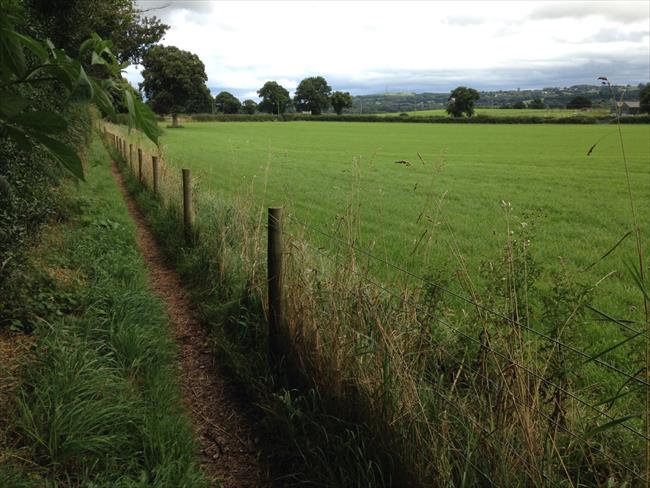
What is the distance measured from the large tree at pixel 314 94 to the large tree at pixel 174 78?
73.9m

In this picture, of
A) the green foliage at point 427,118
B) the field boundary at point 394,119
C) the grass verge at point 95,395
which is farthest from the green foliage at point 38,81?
the field boundary at point 394,119

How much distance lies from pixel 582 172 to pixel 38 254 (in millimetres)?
24835

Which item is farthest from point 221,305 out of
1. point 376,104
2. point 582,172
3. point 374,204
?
point 376,104

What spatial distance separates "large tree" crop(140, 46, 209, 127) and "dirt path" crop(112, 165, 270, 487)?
61.8 metres

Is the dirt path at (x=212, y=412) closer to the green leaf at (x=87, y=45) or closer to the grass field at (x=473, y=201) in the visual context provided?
the grass field at (x=473, y=201)

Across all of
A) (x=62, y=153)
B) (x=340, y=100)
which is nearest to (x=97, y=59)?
(x=62, y=153)

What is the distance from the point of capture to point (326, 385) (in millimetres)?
3498

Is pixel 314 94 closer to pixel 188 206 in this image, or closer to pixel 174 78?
pixel 174 78

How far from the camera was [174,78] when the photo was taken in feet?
205

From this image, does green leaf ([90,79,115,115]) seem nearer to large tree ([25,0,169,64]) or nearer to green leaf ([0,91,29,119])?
green leaf ([0,91,29,119])

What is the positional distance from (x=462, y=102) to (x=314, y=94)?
4818 cm

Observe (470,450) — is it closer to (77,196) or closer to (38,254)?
(38,254)

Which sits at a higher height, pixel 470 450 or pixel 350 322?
pixel 350 322

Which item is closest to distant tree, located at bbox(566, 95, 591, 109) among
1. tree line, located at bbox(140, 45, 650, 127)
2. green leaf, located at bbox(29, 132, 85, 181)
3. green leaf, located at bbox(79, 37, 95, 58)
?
tree line, located at bbox(140, 45, 650, 127)
